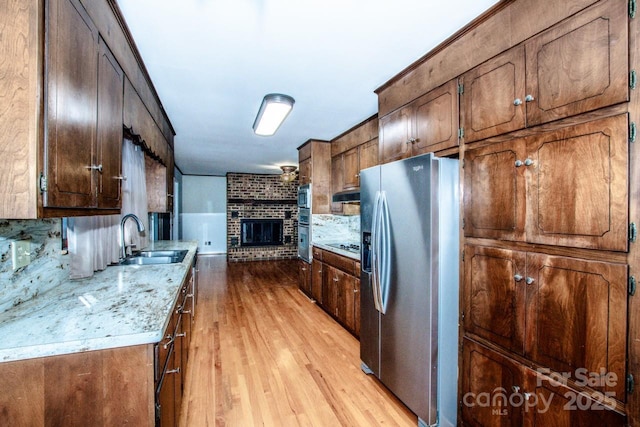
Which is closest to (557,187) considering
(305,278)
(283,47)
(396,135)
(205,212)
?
(396,135)

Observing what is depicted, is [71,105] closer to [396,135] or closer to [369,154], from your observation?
[396,135]

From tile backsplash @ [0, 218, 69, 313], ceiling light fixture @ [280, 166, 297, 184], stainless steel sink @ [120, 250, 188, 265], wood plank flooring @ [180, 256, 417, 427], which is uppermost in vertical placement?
ceiling light fixture @ [280, 166, 297, 184]

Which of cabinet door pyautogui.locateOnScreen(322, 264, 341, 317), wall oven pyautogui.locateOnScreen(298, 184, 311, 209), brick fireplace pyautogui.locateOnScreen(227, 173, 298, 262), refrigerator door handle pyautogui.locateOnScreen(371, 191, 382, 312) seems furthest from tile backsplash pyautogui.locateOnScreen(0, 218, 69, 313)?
brick fireplace pyautogui.locateOnScreen(227, 173, 298, 262)

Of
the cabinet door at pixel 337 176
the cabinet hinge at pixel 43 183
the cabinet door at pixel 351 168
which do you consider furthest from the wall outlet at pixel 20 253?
the cabinet door at pixel 337 176

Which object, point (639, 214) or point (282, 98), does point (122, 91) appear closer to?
point (282, 98)

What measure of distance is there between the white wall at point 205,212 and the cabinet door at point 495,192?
8.20m

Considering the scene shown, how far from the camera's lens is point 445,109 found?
1921 millimetres

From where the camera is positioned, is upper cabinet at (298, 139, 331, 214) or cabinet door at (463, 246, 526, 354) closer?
cabinet door at (463, 246, 526, 354)

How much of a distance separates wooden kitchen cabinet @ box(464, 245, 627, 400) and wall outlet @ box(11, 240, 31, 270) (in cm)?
232

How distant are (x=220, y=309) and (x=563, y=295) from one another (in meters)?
3.91

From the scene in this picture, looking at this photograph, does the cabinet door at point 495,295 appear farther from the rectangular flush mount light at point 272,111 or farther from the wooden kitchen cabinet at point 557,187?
the rectangular flush mount light at point 272,111

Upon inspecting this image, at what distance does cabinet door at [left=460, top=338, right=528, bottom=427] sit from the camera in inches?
59.4

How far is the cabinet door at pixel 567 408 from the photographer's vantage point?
117 centimetres

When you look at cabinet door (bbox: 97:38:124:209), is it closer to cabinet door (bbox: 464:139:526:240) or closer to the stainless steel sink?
the stainless steel sink
